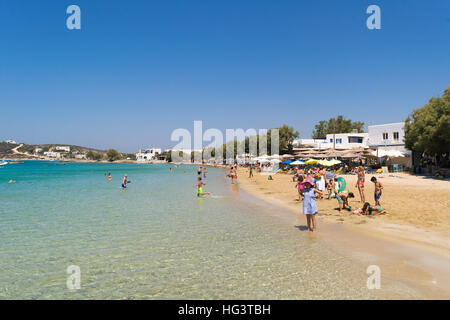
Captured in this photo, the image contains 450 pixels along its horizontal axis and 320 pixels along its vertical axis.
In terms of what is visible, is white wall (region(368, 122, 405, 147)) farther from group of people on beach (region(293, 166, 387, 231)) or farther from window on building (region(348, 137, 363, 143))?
group of people on beach (region(293, 166, 387, 231))

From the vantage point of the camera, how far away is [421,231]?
9.32 metres

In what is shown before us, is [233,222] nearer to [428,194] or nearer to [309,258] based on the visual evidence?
[309,258]

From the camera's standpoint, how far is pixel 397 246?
8094 mm

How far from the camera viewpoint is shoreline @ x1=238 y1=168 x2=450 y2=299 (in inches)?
233

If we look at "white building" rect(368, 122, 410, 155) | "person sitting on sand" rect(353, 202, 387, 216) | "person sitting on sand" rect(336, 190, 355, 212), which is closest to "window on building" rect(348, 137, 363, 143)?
"white building" rect(368, 122, 410, 155)

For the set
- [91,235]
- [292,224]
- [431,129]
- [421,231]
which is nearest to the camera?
[421,231]

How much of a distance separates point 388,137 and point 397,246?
37.2 meters

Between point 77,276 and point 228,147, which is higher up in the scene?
point 228,147

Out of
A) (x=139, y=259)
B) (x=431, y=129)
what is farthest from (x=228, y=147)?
(x=139, y=259)

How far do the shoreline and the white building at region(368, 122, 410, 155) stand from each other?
31.2 metres

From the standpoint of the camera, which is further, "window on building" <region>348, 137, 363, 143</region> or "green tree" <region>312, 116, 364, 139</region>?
"green tree" <region>312, 116, 364, 139</region>

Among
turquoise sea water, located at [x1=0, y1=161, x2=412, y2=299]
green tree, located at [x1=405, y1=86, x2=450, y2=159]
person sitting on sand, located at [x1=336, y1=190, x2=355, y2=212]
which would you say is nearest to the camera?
turquoise sea water, located at [x1=0, y1=161, x2=412, y2=299]
